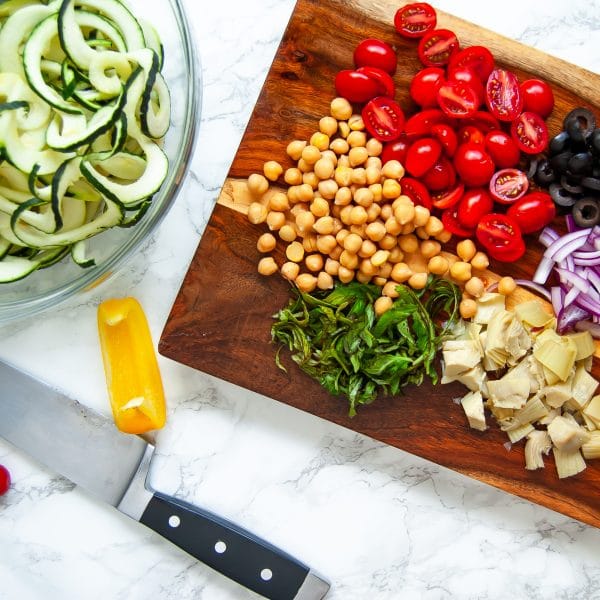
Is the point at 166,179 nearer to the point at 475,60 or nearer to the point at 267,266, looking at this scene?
the point at 267,266

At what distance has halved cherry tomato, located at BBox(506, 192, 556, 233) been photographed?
2303 millimetres

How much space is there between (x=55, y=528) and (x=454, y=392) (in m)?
1.49

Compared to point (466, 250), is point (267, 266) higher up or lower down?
lower down

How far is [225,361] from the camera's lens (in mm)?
2441

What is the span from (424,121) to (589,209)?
1.95 feet

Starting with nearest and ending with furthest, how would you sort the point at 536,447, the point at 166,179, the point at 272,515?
the point at 166,179 < the point at 536,447 < the point at 272,515

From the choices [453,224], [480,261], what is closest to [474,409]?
[480,261]

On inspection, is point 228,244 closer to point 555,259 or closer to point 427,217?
point 427,217

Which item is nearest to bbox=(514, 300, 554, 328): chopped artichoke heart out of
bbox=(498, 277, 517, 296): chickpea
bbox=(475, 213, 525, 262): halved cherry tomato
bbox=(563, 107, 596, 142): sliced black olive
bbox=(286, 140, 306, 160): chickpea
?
bbox=(498, 277, 517, 296): chickpea

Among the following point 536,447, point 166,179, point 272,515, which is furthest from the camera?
point 272,515

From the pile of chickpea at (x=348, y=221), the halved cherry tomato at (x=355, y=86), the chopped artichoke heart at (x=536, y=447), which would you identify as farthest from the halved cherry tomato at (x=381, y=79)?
the chopped artichoke heart at (x=536, y=447)

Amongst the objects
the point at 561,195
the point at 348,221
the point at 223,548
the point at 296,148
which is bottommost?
the point at 223,548

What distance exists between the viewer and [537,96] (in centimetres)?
233

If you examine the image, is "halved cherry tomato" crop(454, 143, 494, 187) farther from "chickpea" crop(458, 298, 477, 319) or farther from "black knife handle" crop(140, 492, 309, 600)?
"black knife handle" crop(140, 492, 309, 600)
